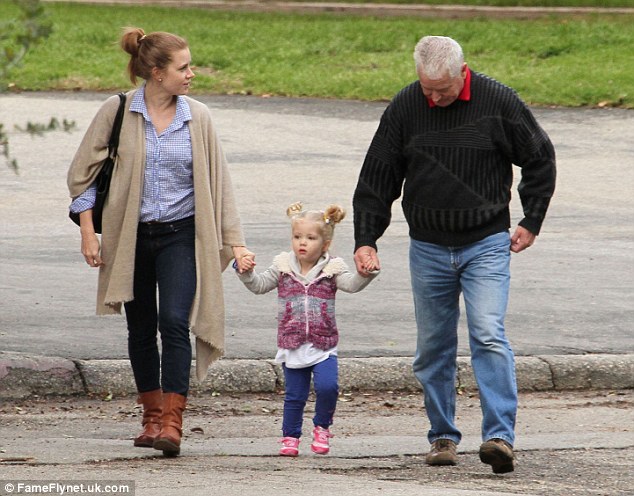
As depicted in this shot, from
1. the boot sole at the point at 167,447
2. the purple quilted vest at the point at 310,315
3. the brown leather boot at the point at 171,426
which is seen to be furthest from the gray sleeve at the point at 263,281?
the boot sole at the point at 167,447

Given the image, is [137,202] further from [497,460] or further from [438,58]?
[497,460]

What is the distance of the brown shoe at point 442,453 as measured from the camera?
20.0 ft

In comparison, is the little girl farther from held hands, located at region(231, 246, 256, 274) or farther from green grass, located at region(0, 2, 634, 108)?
green grass, located at region(0, 2, 634, 108)

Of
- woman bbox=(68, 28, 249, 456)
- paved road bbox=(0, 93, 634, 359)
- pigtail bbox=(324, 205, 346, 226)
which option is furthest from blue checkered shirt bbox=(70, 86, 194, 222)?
paved road bbox=(0, 93, 634, 359)

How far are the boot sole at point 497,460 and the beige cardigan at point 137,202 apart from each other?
1.28 m

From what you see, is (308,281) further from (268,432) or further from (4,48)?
(4,48)

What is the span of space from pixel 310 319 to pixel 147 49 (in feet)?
4.36

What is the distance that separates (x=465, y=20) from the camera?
2267cm

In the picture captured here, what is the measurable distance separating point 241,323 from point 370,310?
877 millimetres

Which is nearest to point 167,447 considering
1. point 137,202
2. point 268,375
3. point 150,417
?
point 150,417

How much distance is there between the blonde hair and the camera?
6184 mm

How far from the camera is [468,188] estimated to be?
5902 millimetres

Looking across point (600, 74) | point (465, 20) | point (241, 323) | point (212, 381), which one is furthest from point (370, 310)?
point (465, 20)

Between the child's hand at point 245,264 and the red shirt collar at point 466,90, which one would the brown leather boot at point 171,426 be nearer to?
the child's hand at point 245,264
